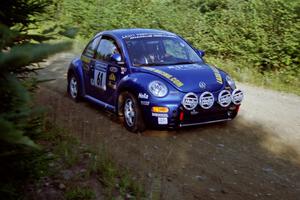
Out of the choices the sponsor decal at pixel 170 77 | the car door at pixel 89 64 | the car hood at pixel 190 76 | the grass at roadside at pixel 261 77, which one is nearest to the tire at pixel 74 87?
the car door at pixel 89 64

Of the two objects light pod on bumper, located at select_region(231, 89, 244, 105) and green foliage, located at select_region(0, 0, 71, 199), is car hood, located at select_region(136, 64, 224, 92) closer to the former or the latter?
light pod on bumper, located at select_region(231, 89, 244, 105)

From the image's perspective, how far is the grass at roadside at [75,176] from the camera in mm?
4531

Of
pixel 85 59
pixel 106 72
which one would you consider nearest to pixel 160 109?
pixel 106 72

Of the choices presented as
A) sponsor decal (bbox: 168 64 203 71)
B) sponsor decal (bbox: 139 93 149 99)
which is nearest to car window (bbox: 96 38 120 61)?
sponsor decal (bbox: 168 64 203 71)

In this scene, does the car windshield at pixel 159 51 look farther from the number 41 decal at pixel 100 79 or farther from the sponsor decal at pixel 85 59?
the sponsor decal at pixel 85 59

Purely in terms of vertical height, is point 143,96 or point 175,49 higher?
point 175,49

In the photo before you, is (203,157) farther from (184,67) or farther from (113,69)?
(113,69)

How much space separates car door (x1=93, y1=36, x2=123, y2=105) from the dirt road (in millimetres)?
480

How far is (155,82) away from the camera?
24.5 ft

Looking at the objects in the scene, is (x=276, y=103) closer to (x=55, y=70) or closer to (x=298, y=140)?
(x=298, y=140)

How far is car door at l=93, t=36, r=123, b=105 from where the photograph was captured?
842cm

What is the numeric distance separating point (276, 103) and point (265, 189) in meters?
→ 5.07

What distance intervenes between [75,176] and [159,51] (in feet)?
12.2

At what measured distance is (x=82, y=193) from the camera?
499 centimetres
